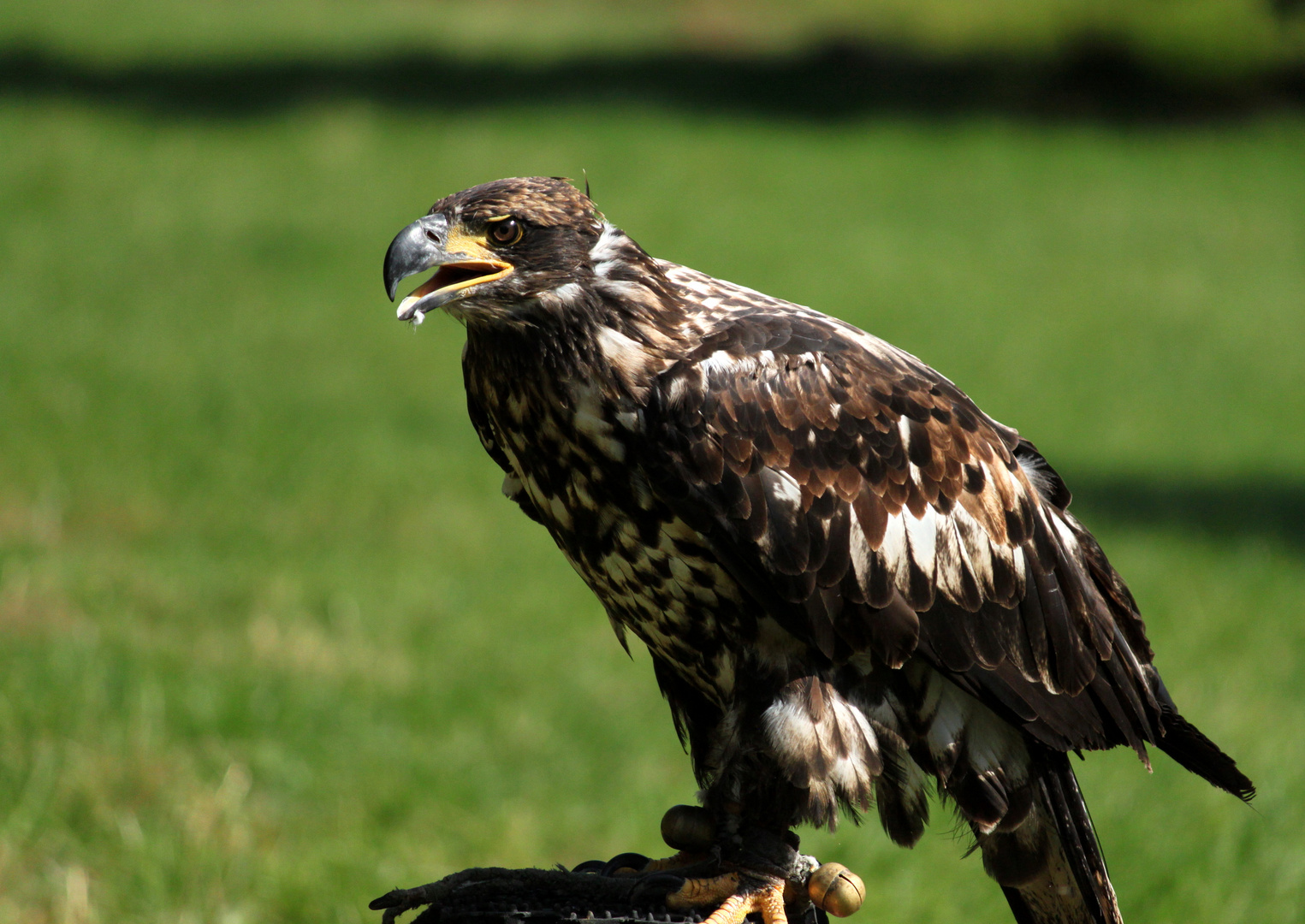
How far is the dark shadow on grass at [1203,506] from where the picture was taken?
9211 millimetres

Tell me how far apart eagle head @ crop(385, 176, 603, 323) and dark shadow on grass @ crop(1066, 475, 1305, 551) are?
686 cm

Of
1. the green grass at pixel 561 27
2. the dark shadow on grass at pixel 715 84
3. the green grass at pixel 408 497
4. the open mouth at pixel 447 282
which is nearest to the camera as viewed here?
the open mouth at pixel 447 282

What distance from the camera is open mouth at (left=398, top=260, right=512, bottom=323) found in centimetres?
273

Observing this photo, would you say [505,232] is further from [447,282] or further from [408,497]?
[408,497]

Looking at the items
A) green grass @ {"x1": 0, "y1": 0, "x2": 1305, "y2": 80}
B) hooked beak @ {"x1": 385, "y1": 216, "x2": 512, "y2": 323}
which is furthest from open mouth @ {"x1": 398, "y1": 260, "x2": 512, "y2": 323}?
green grass @ {"x1": 0, "y1": 0, "x2": 1305, "y2": 80}

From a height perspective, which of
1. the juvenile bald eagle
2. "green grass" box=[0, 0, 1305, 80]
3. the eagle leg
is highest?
"green grass" box=[0, 0, 1305, 80]

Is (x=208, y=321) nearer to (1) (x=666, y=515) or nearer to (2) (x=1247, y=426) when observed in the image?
(2) (x=1247, y=426)

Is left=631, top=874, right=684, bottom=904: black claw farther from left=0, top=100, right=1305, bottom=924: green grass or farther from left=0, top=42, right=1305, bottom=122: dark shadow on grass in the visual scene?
left=0, top=42, right=1305, bottom=122: dark shadow on grass

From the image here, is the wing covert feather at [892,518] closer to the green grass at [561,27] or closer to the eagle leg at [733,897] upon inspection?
the eagle leg at [733,897]

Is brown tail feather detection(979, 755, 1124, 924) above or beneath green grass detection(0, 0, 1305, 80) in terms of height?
beneath

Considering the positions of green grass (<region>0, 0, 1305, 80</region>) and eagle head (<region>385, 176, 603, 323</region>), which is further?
green grass (<region>0, 0, 1305, 80</region>)

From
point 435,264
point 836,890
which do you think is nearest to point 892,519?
point 836,890

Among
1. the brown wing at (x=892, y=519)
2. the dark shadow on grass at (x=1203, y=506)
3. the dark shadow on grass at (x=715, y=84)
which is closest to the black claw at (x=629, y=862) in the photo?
the brown wing at (x=892, y=519)

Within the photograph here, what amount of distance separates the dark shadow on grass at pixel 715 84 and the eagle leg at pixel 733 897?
19219mm
